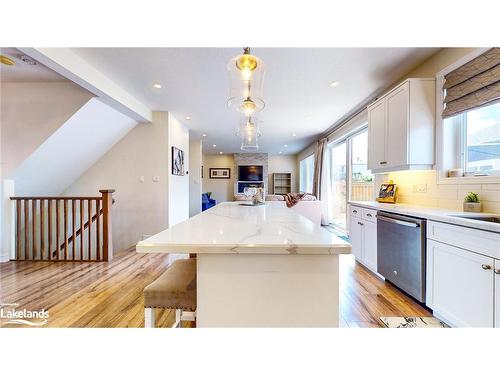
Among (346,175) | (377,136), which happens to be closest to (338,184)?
(346,175)

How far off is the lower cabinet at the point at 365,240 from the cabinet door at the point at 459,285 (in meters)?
0.83

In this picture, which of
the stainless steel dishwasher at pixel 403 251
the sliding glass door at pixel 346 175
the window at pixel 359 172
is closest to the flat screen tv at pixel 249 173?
the sliding glass door at pixel 346 175

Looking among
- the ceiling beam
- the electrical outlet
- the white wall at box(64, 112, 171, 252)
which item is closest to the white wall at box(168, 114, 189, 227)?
the white wall at box(64, 112, 171, 252)

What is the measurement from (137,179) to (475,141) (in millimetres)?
5041

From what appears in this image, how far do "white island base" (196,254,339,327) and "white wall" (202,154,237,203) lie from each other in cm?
934

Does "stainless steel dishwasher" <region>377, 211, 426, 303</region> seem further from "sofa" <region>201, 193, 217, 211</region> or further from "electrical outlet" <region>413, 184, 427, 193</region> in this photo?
"sofa" <region>201, 193, 217, 211</region>

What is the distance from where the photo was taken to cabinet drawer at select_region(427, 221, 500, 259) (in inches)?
53.0

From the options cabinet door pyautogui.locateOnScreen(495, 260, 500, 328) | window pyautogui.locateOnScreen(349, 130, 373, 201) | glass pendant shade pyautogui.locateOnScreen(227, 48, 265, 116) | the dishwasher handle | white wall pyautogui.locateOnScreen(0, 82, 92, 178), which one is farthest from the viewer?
window pyautogui.locateOnScreen(349, 130, 373, 201)

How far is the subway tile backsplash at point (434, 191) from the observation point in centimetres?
187

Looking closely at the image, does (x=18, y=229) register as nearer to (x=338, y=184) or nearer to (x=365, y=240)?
(x=365, y=240)

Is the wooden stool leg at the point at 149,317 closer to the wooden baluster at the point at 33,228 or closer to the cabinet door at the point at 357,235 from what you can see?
the cabinet door at the point at 357,235

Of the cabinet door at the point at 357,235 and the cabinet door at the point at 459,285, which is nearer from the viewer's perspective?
the cabinet door at the point at 459,285

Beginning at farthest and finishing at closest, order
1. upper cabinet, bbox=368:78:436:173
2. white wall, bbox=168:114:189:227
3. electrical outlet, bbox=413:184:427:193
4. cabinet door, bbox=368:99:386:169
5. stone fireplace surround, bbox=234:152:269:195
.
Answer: stone fireplace surround, bbox=234:152:269:195
white wall, bbox=168:114:189:227
cabinet door, bbox=368:99:386:169
electrical outlet, bbox=413:184:427:193
upper cabinet, bbox=368:78:436:173
